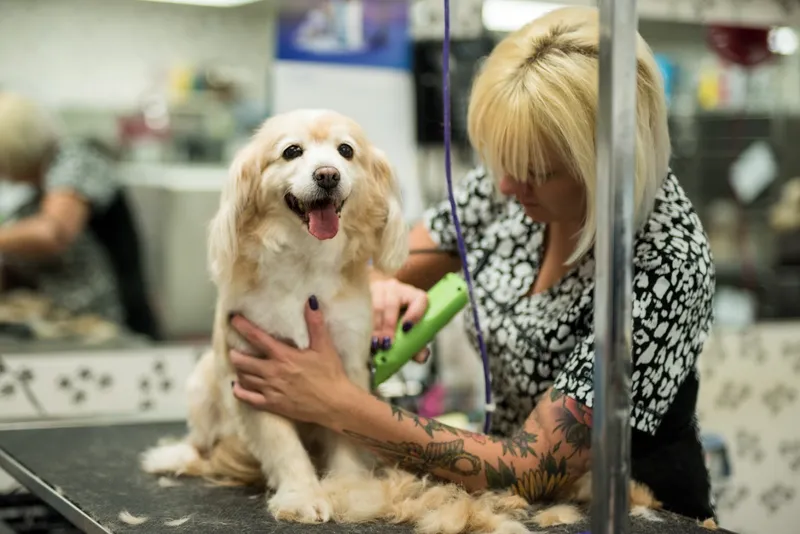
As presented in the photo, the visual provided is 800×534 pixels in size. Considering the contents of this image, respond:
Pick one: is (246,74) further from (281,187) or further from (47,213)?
(281,187)

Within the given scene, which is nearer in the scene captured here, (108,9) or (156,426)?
(156,426)

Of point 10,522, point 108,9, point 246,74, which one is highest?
point 108,9

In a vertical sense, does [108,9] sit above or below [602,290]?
above

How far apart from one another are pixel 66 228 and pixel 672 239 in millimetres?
2275

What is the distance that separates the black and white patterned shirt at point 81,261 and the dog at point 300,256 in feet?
6.10

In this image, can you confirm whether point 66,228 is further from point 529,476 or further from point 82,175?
point 529,476

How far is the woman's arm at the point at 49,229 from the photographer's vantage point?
3.09 meters

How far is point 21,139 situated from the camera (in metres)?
3.05

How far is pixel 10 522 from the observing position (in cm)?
192

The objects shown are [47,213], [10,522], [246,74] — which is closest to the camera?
[10,522]

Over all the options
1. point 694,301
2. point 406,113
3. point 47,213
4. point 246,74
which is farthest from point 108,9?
point 694,301

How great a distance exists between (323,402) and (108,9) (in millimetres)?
3084

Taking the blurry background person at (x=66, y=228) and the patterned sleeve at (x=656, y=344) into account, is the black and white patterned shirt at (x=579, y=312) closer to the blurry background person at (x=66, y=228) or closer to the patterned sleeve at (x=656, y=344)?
the patterned sleeve at (x=656, y=344)

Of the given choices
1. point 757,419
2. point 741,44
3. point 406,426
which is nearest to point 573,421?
point 406,426
